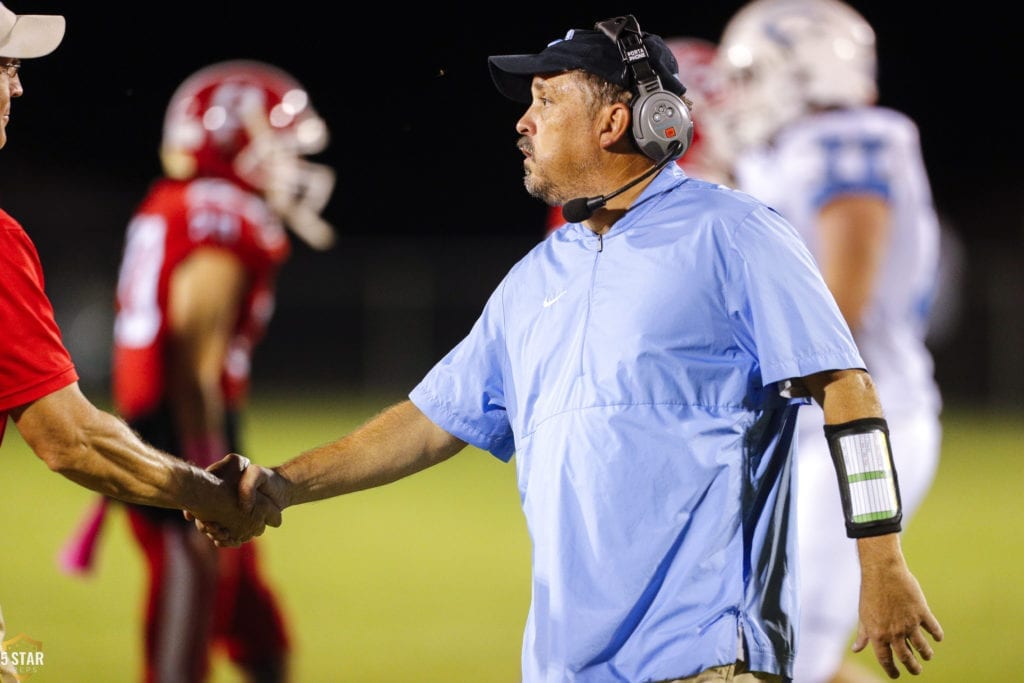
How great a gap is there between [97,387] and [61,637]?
13.5m

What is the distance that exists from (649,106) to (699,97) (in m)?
3.75

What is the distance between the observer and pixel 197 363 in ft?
19.3

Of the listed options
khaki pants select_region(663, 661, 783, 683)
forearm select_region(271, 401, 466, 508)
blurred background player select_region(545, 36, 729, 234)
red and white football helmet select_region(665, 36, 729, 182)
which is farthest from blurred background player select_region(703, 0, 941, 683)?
khaki pants select_region(663, 661, 783, 683)

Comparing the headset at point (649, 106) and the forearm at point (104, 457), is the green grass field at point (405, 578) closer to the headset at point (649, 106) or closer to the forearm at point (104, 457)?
the forearm at point (104, 457)

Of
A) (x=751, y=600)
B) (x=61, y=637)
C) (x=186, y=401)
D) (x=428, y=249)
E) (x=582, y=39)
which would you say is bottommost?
(x=61, y=637)

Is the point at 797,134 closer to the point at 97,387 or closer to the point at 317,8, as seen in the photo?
the point at 317,8

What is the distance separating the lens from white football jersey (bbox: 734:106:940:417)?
200 inches

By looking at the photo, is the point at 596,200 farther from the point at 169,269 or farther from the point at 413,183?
the point at 413,183

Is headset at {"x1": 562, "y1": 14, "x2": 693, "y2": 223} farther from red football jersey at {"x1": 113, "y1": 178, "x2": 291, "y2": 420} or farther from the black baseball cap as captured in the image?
red football jersey at {"x1": 113, "y1": 178, "x2": 291, "y2": 420}

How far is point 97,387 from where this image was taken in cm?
2011

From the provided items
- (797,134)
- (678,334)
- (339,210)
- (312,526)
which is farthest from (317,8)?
(339,210)

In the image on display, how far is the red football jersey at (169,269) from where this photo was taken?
233 inches

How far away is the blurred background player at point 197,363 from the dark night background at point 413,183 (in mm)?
8720

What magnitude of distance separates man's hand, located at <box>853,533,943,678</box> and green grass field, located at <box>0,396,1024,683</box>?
Result: 3.93 m
